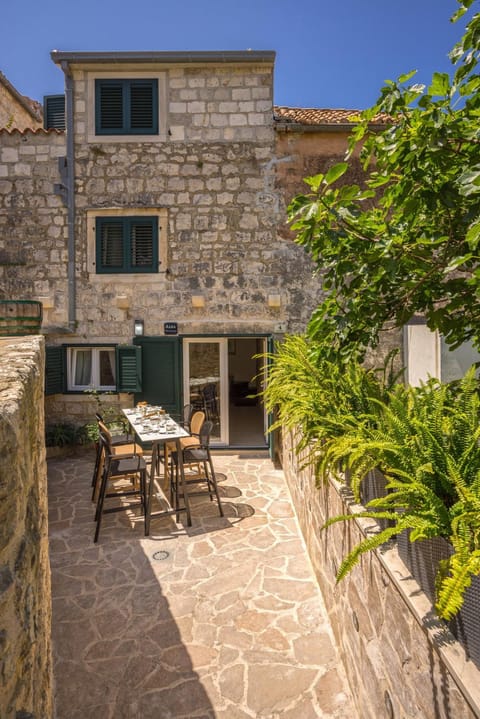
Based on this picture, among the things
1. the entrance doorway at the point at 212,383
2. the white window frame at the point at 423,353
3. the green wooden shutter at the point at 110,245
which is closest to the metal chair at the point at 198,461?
the entrance doorway at the point at 212,383

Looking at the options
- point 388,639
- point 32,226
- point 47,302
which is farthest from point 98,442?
point 32,226

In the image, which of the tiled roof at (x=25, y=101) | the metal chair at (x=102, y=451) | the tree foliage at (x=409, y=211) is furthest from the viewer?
the tiled roof at (x=25, y=101)

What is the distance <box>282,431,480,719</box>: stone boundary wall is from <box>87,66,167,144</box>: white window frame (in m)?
7.40

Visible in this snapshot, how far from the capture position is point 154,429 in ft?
18.0

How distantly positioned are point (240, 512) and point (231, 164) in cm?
623

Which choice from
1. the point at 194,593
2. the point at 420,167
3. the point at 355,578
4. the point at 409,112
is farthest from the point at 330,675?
the point at 409,112

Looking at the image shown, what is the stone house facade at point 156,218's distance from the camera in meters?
8.02

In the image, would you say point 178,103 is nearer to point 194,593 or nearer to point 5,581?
point 194,593

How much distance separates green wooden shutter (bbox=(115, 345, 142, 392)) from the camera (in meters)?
8.07

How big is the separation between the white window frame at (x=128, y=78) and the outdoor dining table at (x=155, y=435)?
517 cm

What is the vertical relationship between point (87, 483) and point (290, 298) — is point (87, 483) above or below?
below

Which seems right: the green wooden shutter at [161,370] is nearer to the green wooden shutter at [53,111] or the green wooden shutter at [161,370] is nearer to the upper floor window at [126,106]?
the upper floor window at [126,106]

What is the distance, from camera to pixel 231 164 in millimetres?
8055

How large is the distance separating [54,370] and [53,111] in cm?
543
